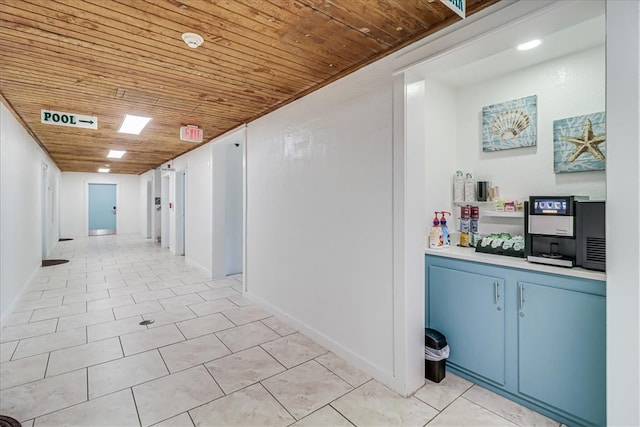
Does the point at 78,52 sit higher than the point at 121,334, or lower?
Result: higher

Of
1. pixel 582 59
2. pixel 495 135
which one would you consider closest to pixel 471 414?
pixel 495 135

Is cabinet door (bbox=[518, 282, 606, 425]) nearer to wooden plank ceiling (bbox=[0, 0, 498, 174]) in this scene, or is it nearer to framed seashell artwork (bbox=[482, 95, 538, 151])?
framed seashell artwork (bbox=[482, 95, 538, 151])

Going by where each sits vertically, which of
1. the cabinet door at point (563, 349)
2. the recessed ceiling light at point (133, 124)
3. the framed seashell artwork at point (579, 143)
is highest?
the recessed ceiling light at point (133, 124)

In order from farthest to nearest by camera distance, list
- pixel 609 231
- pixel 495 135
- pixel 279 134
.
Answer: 1. pixel 279 134
2. pixel 495 135
3. pixel 609 231

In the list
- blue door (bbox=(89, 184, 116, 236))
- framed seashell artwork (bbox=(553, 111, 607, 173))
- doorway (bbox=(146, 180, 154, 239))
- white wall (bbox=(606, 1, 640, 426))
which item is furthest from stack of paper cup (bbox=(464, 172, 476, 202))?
blue door (bbox=(89, 184, 116, 236))

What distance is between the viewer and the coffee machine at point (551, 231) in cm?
187

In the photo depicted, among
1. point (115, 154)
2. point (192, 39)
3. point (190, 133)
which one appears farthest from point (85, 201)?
point (192, 39)

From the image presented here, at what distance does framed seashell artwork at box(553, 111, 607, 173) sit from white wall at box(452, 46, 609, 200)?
45 mm

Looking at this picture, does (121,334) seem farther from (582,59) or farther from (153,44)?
(582,59)

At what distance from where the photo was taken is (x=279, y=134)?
355cm

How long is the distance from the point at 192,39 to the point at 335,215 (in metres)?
1.66

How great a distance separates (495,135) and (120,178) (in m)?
13.0

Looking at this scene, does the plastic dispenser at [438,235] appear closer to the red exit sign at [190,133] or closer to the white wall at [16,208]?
the red exit sign at [190,133]

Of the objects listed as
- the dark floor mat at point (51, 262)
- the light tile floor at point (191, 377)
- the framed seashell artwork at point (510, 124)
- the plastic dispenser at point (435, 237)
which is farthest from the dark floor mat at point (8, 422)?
the dark floor mat at point (51, 262)
